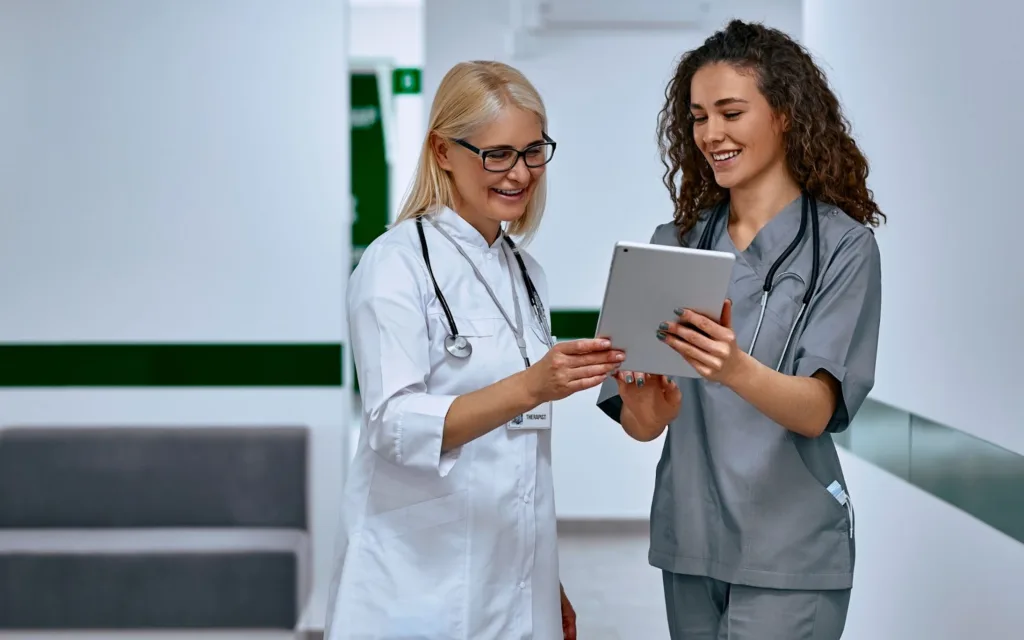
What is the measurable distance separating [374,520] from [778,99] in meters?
0.99

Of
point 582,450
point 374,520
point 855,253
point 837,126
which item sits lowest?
point 582,450

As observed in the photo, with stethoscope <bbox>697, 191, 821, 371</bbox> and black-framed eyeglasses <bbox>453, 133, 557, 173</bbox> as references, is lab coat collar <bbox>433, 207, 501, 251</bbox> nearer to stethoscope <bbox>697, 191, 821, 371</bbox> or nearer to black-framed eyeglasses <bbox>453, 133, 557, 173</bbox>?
black-framed eyeglasses <bbox>453, 133, 557, 173</bbox>

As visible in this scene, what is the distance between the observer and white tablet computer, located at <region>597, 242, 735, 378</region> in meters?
1.44

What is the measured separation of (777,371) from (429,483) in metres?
0.59

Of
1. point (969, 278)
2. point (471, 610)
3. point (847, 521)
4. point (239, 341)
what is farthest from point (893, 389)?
point (239, 341)

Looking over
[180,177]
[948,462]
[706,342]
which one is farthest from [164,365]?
[706,342]

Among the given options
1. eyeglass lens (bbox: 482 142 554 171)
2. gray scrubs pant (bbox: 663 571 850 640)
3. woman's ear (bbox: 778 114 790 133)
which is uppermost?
woman's ear (bbox: 778 114 790 133)

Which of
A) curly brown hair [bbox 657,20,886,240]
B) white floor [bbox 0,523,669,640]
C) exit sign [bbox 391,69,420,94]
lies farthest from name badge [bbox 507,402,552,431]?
exit sign [bbox 391,69,420,94]

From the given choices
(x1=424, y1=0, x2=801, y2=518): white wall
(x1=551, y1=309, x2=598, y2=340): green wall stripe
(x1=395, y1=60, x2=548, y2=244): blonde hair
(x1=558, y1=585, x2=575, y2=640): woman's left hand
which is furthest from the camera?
(x1=551, y1=309, x2=598, y2=340): green wall stripe

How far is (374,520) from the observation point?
5.44ft

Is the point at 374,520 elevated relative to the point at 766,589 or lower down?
elevated

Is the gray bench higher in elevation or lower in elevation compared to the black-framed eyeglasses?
lower

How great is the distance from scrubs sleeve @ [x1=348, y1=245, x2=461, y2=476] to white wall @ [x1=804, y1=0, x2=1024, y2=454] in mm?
1370

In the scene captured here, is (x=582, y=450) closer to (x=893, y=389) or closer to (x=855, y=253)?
(x=893, y=389)
